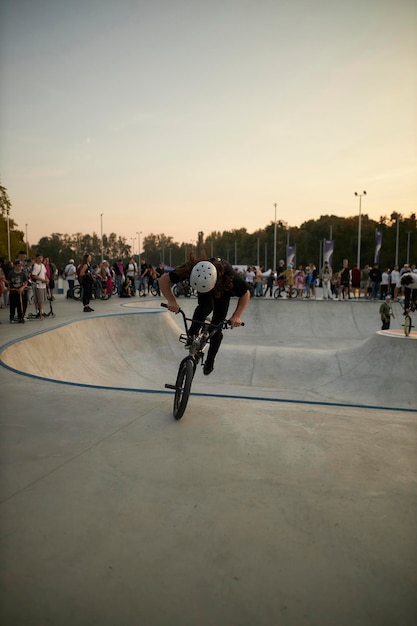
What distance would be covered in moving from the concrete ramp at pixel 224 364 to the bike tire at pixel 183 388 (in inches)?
178

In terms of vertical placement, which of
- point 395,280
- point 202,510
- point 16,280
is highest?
point 16,280

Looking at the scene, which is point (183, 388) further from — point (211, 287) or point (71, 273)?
point (71, 273)

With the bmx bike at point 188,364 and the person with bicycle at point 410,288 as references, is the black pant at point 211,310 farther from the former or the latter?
the person with bicycle at point 410,288

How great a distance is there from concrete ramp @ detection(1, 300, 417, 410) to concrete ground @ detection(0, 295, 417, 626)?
379 cm

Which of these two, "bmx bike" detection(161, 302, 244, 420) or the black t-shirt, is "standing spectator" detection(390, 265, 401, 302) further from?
"bmx bike" detection(161, 302, 244, 420)

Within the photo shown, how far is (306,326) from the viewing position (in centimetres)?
1984

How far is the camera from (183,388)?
4.54m

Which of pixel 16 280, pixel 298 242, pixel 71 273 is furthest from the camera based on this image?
pixel 298 242

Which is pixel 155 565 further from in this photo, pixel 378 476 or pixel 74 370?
pixel 74 370

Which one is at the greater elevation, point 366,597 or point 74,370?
point 366,597

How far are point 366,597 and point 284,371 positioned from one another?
35.4 ft

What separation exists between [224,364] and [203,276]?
9142mm

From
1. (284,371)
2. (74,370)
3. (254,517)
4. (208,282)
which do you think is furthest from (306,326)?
(254,517)

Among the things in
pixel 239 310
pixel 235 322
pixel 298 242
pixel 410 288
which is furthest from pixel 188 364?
pixel 298 242
